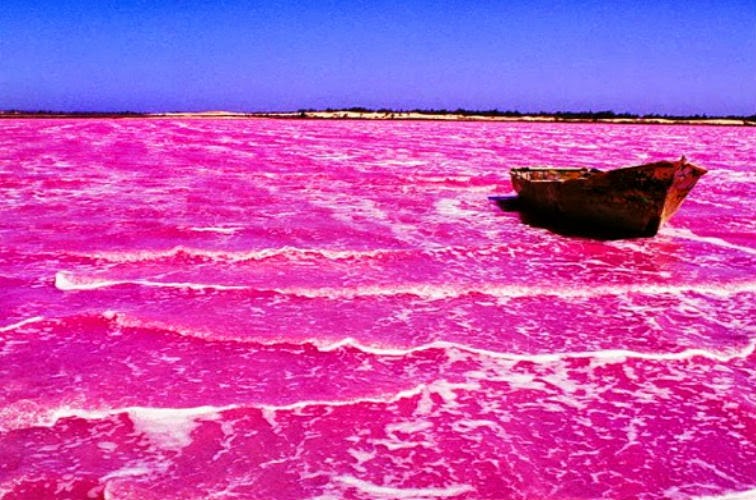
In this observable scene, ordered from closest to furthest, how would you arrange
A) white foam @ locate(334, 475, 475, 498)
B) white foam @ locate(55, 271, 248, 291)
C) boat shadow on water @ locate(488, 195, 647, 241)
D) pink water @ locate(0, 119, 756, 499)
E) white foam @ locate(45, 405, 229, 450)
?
white foam @ locate(334, 475, 475, 498) < pink water @ locate(0, 119, 756, 499) < white foam @ locate(45, 405, 229, 450) < white foam @ locate(55, 271, 248, 291) < boat shadow on water @ locate(488, 195, 647, 241)

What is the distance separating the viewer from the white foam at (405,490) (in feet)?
12.9

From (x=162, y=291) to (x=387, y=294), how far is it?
261 centimetres

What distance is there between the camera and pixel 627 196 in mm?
10617

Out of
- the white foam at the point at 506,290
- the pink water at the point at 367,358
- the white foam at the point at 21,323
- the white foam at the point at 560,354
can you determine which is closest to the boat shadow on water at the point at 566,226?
the pink water at the point at 367,358

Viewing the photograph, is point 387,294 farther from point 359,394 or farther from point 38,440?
point 38,440

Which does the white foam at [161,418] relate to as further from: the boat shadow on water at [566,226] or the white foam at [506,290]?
the boat shadow on water at [566,226]

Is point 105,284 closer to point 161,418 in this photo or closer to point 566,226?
point 161,418

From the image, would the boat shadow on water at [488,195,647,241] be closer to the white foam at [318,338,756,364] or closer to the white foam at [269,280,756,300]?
the white foam at [269,280,756,300]

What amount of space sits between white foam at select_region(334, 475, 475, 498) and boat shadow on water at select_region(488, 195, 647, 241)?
792 centimetres

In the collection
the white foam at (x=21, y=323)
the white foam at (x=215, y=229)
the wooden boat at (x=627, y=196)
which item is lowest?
the white foam at (x=21, y=323)

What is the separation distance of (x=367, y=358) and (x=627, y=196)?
640 cm

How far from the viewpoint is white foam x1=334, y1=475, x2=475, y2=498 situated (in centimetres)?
395

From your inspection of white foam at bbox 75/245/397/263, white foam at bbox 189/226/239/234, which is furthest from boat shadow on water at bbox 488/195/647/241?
white foam at bbox 189/226/239/234

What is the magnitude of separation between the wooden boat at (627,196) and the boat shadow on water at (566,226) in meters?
0.04
